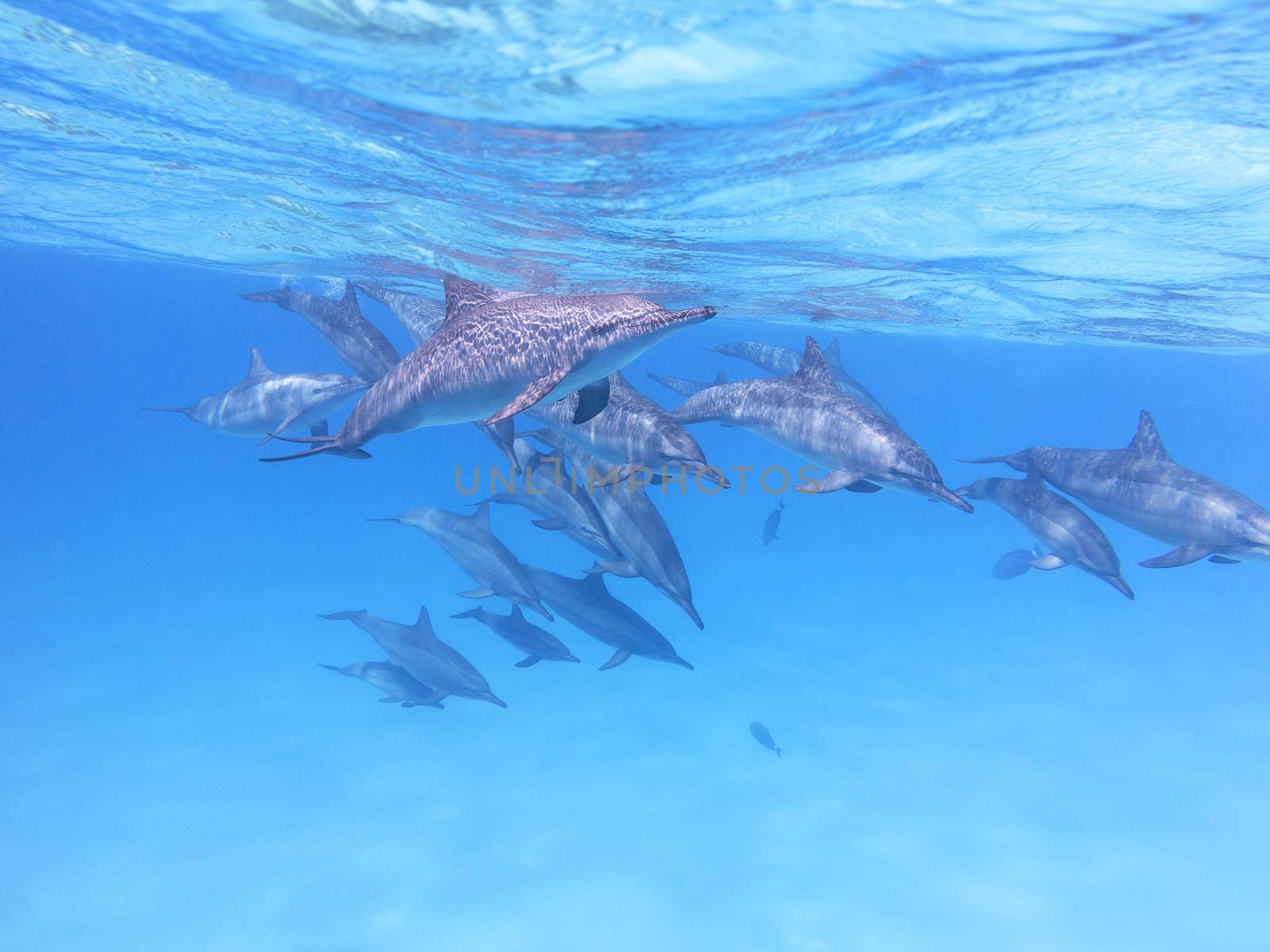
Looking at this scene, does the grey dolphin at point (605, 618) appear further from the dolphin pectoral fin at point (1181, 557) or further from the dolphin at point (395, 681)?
the dolphin pectoral fin at point (1181, 557)

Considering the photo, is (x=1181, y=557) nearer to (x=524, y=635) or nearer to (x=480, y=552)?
(x=524, y=635)

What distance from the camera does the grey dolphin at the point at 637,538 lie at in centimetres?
843

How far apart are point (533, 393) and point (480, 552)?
20.3 feet

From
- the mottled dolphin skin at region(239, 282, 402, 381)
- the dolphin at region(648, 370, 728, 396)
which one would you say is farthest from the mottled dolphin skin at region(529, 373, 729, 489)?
the dolphin at region(648, 370, 728, 396)

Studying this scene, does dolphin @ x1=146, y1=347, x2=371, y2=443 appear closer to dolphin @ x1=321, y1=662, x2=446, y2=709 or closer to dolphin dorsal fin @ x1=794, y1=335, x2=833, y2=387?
dolphin @ x1=321, y1=662, x2=446, y2=709

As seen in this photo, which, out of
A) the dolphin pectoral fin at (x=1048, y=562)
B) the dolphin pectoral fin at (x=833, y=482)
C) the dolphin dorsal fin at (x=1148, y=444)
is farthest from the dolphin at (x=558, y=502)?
the dolphin dorsal fin at (x=1148, y=444)

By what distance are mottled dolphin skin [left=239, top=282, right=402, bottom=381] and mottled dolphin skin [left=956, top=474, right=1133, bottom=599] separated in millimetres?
8375

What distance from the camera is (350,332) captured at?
9.93 metres

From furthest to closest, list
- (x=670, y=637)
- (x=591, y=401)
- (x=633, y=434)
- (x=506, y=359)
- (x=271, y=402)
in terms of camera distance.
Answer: (x=670, y=637), (x=271, y=402), (x=633, y=434), (x=591, y=401), (x=506, y=359)

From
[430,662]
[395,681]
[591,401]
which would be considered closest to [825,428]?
[591,401]

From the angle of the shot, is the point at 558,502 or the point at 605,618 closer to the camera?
the point at 558,502

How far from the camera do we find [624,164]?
10.7 meters

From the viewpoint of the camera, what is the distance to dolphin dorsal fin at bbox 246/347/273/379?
1205 cm

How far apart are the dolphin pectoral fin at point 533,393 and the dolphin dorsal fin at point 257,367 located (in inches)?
335
